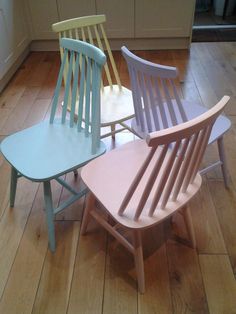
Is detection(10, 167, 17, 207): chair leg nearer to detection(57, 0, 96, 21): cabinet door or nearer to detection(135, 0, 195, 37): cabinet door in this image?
detection(57, 0, 96, 21): cabinet door

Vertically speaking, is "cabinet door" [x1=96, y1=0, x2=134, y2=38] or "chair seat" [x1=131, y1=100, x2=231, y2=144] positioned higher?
"cabinet door" [x1=96, y1=0, x2=134, y2=38]

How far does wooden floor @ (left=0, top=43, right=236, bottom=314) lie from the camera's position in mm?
1188

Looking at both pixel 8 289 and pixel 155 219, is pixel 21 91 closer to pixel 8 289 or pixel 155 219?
pixel 8 289

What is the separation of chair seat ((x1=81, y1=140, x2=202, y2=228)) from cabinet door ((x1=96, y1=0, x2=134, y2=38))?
2591 mm

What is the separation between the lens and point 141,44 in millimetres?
3629

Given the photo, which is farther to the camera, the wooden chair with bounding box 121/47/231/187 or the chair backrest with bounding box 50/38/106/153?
the chair backrest with bounding box 50/38/106/153

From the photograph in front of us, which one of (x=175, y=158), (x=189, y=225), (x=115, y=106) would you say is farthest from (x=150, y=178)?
(x=115, y=106)

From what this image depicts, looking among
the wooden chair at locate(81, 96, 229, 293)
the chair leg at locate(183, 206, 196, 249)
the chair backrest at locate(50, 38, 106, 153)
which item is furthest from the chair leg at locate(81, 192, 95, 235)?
the chair leg at locate(183, 206, 196, 249)

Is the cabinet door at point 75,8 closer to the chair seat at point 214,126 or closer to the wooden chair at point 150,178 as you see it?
the chair seat at point 214,126

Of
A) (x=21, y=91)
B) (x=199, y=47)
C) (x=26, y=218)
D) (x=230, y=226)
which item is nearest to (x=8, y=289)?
(x=26, y=218)

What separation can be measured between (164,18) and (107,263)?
10.00 ft

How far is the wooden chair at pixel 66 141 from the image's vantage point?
1.22 m

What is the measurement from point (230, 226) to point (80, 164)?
87 centimetres

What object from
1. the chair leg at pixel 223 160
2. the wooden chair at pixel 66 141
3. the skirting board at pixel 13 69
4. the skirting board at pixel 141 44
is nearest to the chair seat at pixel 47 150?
the wooden chair at pixel 66 141
